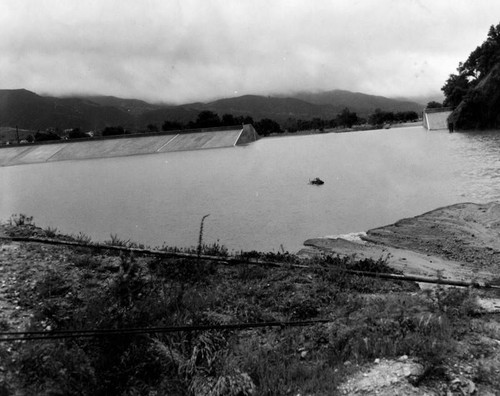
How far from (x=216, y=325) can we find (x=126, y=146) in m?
80.3

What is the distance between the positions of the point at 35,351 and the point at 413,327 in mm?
5568

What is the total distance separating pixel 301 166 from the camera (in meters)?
37.9

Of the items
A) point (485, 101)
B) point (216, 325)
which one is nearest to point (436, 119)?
point (485, 101)

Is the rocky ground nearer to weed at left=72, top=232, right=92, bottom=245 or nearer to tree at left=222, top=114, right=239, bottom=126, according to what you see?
weed at left=72, top=232, right=92, bottom=245

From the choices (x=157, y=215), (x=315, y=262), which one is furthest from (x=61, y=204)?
(x=315, y=262)

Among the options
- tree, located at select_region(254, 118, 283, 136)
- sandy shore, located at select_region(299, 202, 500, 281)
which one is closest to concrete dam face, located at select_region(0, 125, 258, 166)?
tree, located at select_region(254, 118, 283, 136)

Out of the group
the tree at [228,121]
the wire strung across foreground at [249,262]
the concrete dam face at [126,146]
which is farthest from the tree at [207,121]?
the wire strung across foreground at [249,262]

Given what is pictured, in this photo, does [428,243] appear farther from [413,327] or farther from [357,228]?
[413,327]

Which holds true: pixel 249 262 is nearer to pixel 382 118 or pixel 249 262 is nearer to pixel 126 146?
pixel 126 146

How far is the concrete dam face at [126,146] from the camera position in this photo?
77.3 metres

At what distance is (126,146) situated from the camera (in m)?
Answer: 81.4

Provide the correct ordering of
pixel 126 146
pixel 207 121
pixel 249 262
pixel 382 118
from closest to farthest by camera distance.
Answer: pixel 249 262 < pixel 126 146 < pixel 207 121 < pixel 382 118

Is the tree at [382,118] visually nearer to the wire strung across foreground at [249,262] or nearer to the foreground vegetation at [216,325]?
the wire strung across foreground at [249,262]

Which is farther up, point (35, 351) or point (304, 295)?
point (35, 351)
